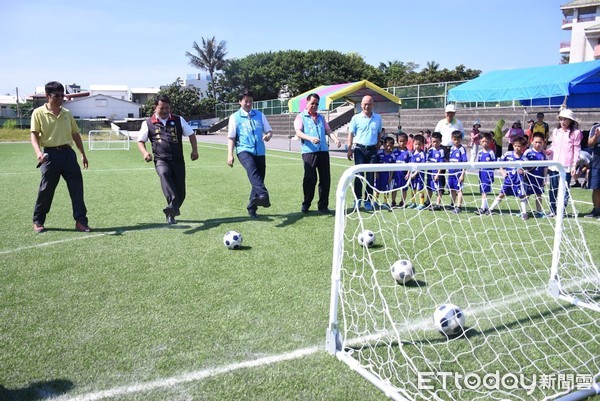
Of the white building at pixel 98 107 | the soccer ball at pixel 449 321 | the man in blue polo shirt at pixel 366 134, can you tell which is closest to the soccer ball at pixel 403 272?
the soccer ball at pixel 449 321

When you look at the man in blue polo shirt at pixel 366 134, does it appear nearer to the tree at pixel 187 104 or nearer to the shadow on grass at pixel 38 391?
the shadow on grass at pixel 38 391

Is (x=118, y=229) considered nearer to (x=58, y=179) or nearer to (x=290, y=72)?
(x=58, y=179)

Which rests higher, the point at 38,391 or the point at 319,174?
the point at 319,174

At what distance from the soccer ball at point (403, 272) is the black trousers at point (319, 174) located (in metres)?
3.48

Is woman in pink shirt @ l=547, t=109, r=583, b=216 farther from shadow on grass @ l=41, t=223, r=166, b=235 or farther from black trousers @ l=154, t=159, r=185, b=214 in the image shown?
shadow on grass @ l=41, t=223, r=166, b=235

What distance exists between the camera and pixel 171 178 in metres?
7.15

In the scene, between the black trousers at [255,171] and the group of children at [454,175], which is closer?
the black trousers at [255,171]

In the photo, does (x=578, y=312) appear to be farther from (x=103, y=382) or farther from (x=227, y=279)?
(x=103, y=382)

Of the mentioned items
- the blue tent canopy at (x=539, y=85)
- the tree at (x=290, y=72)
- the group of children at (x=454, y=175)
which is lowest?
the group of children at (x=454, y=175)

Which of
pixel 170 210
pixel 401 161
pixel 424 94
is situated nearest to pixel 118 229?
pixel 170 210

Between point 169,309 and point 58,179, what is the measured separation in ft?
12.5

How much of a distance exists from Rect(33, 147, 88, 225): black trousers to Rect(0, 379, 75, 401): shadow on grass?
4.34 m

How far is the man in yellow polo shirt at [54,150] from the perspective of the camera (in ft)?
21.3

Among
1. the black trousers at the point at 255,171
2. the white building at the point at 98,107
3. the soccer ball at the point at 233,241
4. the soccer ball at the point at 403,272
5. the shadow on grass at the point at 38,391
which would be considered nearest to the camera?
the shadow on grass at the point at 38,391
